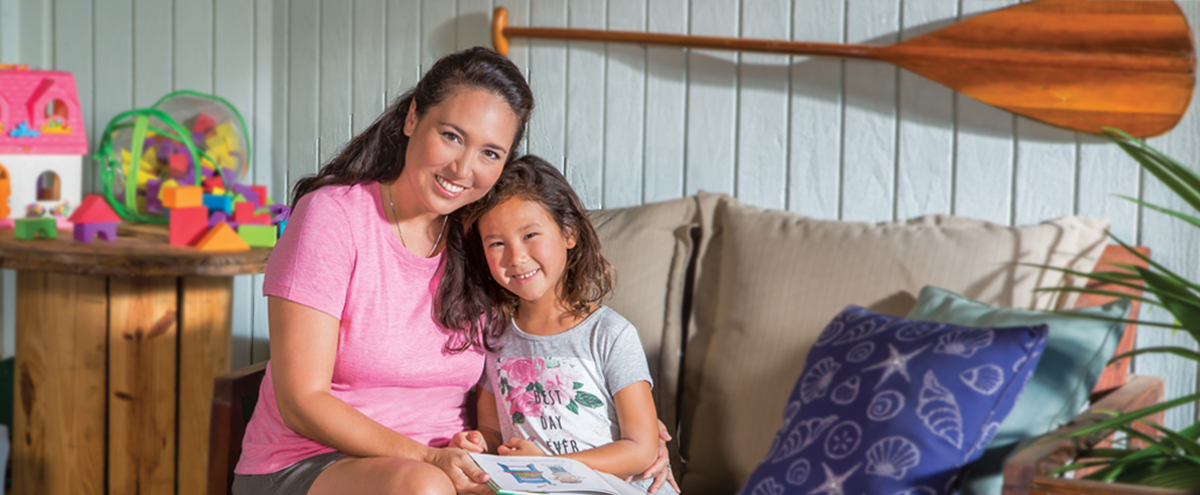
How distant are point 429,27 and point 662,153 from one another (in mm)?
804

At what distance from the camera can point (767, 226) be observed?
144 centimetres

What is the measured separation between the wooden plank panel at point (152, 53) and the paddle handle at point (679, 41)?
2.54 feet

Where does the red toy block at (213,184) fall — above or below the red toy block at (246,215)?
above

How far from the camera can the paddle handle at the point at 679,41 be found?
4.96 feet

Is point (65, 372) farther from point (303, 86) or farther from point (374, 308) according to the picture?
point (374, 308)

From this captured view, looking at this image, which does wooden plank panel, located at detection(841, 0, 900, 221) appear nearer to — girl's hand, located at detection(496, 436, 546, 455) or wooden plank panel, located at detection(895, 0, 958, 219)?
wooden plank panel, located at detection(895, 0, 958, 219)

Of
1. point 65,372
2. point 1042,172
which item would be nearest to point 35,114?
point 65,372

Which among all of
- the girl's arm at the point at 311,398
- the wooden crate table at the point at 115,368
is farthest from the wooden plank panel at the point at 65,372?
the girl's arm at the point at 311,398

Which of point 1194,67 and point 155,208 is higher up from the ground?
point 1194,67

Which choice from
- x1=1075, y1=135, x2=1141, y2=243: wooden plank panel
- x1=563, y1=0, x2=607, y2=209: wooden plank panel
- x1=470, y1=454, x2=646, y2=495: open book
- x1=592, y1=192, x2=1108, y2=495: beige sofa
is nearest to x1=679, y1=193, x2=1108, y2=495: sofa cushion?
x1=592, y1=192, x2=1108, y2=495: beige sofa

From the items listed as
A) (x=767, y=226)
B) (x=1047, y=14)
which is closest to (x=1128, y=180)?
(x=1047, y=14)

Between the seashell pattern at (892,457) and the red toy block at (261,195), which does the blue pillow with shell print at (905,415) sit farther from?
the red toy block at (261,195)

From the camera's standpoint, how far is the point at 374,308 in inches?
23.5

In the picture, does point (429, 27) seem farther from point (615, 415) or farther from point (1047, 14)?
point (1047, 14)
